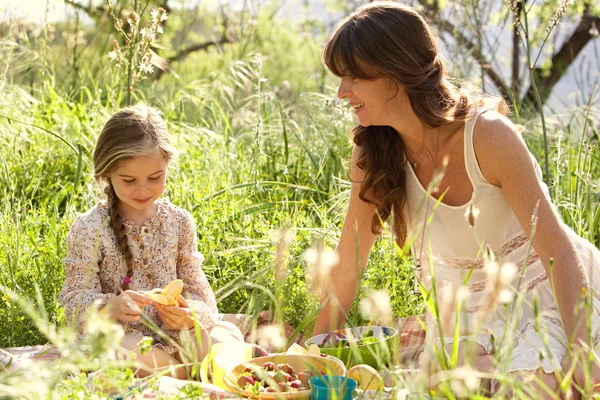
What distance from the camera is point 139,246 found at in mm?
2963

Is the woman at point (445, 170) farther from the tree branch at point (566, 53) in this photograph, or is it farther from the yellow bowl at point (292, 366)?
the tree branch at point (566, 53)

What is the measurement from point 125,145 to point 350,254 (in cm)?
88

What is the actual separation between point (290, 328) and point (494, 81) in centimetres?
573

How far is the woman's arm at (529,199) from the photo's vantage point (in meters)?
2.15

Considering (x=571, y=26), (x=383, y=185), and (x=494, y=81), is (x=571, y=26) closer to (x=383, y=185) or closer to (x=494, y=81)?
(x=494, y=81)

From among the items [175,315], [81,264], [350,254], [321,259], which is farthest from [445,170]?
[81,264]

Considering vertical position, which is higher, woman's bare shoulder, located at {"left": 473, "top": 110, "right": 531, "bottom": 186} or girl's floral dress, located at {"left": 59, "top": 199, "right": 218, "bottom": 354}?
woman's bare shoulder, located at {"left": 473, "top": 110, "right": 531, "bottom": 186}

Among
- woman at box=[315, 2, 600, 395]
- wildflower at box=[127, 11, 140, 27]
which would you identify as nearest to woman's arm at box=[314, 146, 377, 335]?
woman at box=[315, 2, 600, 395]

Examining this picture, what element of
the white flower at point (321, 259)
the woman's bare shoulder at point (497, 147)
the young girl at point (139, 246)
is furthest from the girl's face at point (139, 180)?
the white flower at point (321, 259)

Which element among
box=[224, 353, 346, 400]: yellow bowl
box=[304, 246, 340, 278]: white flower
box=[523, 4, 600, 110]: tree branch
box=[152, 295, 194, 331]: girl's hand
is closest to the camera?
box=[304, 246, 340, 278]: white flower

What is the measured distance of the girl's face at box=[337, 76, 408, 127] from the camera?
248 centimetres

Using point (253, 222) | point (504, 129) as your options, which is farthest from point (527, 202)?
point (253, 222)

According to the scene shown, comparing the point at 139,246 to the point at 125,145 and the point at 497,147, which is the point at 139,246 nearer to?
the point at 125,145

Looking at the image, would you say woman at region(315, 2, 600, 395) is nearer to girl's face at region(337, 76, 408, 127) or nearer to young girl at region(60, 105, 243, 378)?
girl's face at region(337, 76, 408, 127)
